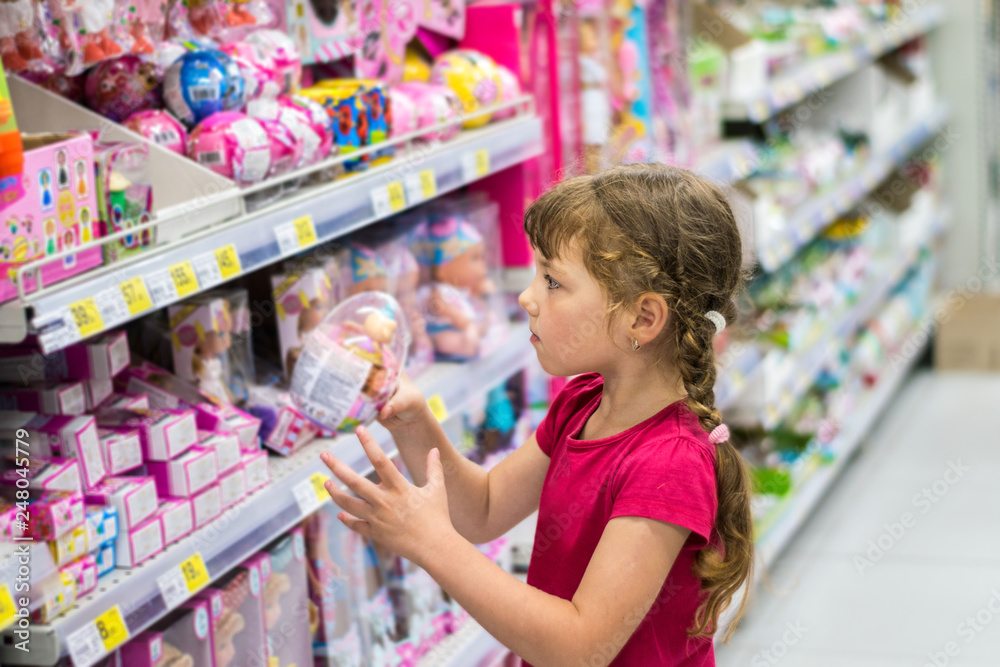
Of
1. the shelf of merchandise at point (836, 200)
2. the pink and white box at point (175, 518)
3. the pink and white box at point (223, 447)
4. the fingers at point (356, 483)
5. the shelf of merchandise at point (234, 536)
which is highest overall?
the fingers at point (356, 483)

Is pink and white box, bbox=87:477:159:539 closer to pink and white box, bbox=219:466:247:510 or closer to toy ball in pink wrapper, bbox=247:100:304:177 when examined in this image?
pink and white box, bbox=219:466:247:510

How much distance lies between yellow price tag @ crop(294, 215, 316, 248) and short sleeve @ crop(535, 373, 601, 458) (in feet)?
1.32

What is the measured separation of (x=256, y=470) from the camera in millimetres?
1558

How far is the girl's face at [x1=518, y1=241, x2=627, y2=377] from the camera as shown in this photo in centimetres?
125

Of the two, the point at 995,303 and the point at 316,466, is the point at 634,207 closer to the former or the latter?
the point at 316,466

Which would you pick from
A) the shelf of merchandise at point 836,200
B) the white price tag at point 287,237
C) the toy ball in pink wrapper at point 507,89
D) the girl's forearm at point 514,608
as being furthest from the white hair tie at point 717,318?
the shelf of merchandise at point 836,200

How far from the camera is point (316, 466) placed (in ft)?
5.47

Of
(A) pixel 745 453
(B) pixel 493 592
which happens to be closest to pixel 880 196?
(A) pixel 745 453

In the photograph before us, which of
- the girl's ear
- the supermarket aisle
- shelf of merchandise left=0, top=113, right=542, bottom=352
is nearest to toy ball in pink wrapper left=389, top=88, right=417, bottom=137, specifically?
shelf of merchandise left=0, top=113, right=542, bottom=352

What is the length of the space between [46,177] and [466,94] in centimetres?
108

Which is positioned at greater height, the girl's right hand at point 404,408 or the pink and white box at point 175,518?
the girl's right hand at point 404,408

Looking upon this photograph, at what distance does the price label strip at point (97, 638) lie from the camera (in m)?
1.16

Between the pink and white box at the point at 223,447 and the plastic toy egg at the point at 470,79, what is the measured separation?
34.5 inches

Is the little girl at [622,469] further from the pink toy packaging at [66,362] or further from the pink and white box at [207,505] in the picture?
the pink toy packaging at [66,362]
